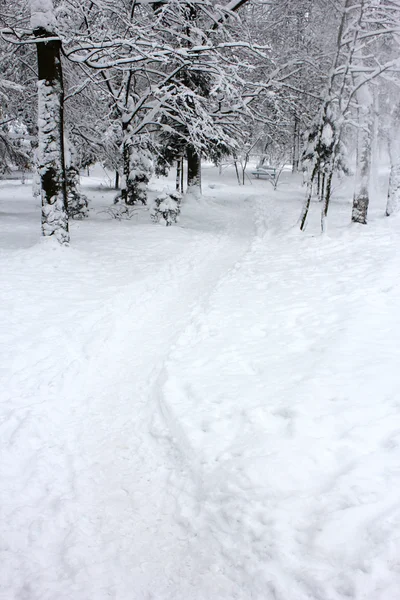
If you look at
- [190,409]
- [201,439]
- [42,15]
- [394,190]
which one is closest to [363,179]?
[394,190]

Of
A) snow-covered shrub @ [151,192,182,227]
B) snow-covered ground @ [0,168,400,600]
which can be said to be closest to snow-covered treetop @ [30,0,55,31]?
snow-covered ground @ [0,168,400,600]

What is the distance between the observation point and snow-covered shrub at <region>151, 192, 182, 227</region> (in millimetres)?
15211

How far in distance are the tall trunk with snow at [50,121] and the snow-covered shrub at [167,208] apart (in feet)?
18.8

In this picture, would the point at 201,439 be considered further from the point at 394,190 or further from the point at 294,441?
the point at 394,190

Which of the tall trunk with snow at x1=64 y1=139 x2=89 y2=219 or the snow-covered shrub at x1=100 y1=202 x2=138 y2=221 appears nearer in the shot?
the tall trunk with snow at x1=64 y1=139 x2=89 y2=219

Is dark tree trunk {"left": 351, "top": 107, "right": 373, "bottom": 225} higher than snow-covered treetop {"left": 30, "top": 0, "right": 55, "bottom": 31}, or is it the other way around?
snow-covered treetop {"left": 30, "top": 0, "right": 55, "bottom": 31}

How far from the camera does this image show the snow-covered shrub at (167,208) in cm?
1521

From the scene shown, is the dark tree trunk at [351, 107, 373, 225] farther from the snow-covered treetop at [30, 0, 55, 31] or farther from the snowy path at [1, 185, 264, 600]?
the snow-covered treetop at [30, 0, 55, 31]

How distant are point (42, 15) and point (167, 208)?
7263mm

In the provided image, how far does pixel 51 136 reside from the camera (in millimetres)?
9445

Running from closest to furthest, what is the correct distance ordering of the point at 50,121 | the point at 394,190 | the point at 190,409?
1. the point at 190,409
2. the point at 50,121
3. the point at 394,190

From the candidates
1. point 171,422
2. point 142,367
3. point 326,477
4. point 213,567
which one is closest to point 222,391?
point 171,422

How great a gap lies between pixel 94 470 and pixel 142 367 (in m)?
1.83

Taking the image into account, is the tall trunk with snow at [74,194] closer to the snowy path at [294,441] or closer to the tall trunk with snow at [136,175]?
the tall trunk with snow at [136,175]
